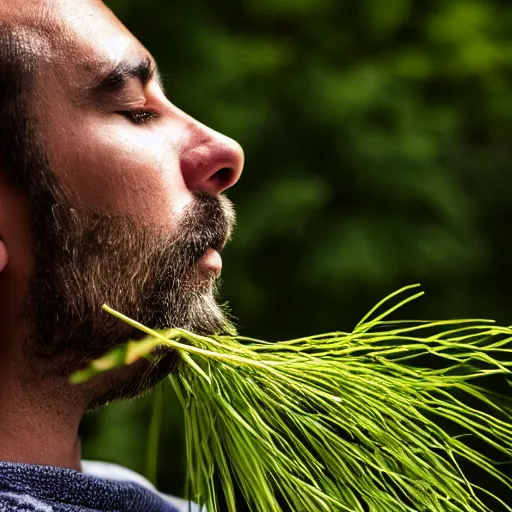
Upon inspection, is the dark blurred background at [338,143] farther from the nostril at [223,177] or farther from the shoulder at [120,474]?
the nostril at [223,177]

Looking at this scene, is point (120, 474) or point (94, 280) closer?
point (94, 280)

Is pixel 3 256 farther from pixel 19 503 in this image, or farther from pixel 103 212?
pixel 19 503

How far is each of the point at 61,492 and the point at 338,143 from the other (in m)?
2.42

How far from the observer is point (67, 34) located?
1037mm

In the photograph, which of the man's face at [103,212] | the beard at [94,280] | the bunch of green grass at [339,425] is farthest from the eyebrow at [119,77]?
the bunch of green grass at [339,425]

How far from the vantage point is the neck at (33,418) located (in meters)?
1.00

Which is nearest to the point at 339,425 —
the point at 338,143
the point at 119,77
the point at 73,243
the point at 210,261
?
the point at 210,261

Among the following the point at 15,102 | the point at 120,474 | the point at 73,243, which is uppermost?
the point at 15,102

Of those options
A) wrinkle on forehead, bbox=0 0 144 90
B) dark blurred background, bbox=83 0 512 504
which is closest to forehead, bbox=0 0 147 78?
wrinkle on forehead, bbox=0 0 144 90

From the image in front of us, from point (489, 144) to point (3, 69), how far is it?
3226 mm

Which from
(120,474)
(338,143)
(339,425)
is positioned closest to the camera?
(339,425)

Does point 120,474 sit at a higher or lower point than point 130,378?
lower

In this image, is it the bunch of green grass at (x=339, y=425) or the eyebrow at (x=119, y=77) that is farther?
the eyebrow at (x=119, y=77)

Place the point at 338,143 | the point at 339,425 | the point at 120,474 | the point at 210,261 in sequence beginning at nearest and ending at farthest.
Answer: the point at 339,425
the point at 210,261
the point at 120,474
the point at 338,143
